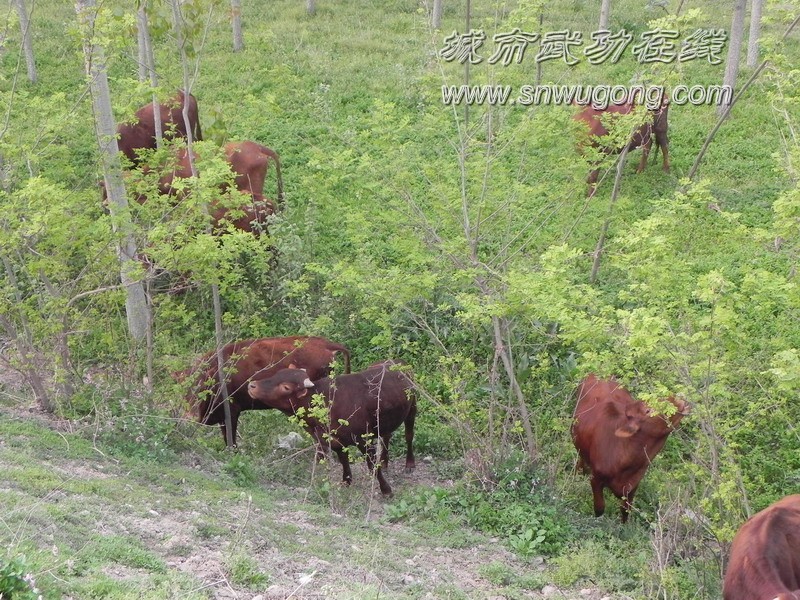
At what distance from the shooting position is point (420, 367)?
10391 mm

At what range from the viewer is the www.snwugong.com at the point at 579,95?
9039 millimetres

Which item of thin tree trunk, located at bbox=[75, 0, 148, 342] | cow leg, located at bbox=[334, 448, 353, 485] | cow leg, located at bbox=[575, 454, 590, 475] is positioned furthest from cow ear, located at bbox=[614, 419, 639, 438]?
thin tree trunk, located at bbox=[75, 0, 148, 342]

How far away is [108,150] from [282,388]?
302 cm

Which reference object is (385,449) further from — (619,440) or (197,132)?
(197,132)

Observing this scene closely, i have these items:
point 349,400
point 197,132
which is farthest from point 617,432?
point 197,132

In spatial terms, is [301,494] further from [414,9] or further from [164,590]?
[414,9]

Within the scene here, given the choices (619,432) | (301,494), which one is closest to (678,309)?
(619,432)

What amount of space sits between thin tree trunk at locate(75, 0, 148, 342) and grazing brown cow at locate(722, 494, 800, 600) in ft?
17.8

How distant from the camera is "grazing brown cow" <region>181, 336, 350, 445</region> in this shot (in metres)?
9.20

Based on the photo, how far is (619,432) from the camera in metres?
8.08

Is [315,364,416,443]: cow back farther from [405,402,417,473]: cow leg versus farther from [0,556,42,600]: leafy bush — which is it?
[0,556,42,600]: leafy bush

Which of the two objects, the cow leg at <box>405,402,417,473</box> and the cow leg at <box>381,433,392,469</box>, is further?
the cow leg at <box>405,402,417,473</box>

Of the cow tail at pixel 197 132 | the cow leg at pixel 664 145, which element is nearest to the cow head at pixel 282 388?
the cow tail at pixel 197 132

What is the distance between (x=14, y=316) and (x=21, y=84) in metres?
9.78
